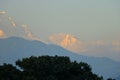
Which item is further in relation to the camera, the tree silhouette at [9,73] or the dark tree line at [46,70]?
the dark tree line at [46,70]

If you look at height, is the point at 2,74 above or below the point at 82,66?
below

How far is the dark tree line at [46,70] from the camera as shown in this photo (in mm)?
44562

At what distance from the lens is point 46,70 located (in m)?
45.0

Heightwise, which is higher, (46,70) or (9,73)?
(46,70)

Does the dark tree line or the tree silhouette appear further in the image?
the dark tree line

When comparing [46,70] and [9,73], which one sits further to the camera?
[46,70]

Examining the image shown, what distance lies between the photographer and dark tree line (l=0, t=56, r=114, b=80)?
44.6m

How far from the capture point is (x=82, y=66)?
47.7 m

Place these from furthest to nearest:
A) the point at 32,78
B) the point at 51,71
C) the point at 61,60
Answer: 1. the point at 61,60
2. the point at 51,71
3. the point at 32,78

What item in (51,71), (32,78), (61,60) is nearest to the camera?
(32,78)

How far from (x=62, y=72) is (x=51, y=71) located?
1457 mm

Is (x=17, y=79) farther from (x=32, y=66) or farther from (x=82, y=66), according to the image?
(x=82, y=66)

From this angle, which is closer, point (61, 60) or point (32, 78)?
point (32, 78)

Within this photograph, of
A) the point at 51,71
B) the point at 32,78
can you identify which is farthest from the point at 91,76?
the point at 32,78
